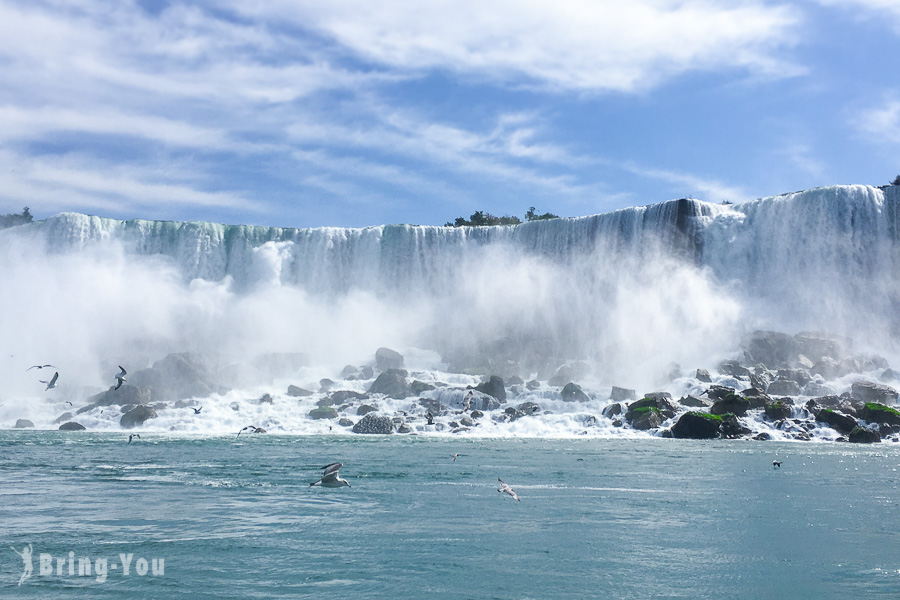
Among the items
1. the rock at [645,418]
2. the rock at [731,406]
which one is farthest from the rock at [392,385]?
the rock at [731,406]

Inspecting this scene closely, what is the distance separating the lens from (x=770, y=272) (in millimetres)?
44781

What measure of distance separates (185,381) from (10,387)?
9.80 meters

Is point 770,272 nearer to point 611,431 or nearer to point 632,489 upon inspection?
point 611,431

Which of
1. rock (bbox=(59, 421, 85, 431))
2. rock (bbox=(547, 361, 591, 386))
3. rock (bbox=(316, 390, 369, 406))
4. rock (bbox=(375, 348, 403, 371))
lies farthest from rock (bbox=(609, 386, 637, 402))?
rock (bbox=(59, 421, 85, 431))

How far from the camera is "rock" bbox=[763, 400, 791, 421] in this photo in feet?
97.6

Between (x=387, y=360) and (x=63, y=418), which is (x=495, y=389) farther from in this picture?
A: (x=63, y=418)

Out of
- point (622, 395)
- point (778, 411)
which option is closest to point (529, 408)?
point (622, 395)

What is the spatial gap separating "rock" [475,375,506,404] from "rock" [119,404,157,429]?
14177mm

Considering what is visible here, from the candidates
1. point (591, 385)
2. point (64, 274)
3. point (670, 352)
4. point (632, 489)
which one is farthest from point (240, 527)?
point (64, 274)

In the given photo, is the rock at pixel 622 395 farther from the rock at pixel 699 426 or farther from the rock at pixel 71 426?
the rock at pixel 71 426

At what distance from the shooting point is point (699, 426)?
28.8 metres

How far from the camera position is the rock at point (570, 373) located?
4012 centimetres

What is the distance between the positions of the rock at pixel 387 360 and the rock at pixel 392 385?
12.6ft

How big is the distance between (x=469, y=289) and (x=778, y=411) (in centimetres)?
2507
